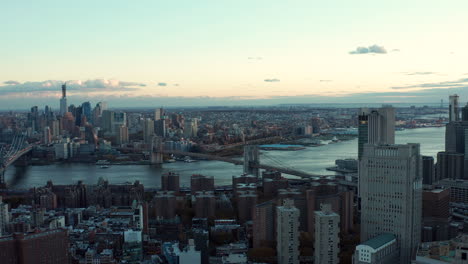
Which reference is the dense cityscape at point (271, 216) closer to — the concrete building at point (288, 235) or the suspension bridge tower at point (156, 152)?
the concrete building at point (288, 235)

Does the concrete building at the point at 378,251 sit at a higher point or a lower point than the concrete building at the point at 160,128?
lower

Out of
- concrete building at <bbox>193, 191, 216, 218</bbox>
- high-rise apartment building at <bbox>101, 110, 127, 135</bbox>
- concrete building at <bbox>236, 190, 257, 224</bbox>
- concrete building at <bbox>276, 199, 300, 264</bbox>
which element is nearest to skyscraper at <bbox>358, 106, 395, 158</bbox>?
concrete building at <bbox>236, 190, 257, 224</bbox>

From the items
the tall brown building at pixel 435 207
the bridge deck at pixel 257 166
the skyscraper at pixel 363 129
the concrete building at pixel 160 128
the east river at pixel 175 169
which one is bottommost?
the east river at pixel 175 169

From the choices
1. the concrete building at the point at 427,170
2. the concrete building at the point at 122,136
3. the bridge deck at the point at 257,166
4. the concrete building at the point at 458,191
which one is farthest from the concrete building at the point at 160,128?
the concrete building at the point at 458,191

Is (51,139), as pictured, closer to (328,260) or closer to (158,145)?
(158,145)

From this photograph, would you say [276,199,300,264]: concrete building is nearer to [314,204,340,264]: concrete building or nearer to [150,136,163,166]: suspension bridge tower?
[314,204,340,264]: concrete building

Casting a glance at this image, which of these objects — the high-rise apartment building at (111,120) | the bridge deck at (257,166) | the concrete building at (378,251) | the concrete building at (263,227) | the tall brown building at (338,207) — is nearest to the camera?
the concrete building at (378,251)

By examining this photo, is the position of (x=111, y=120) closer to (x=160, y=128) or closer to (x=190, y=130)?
(x=160, y=128)
